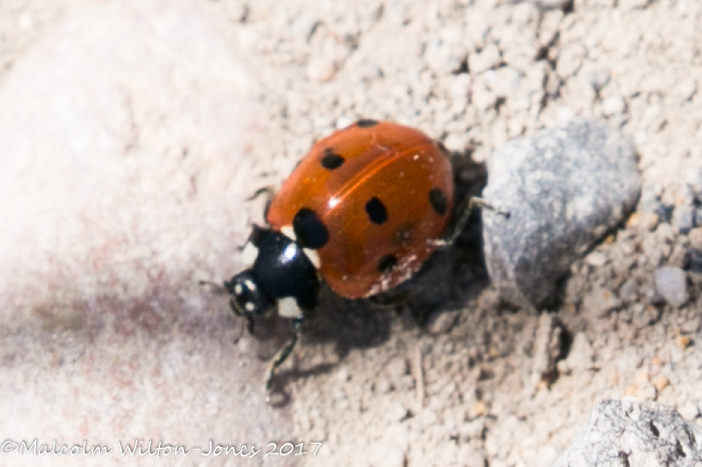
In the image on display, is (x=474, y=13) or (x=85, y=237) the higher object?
(x=474, y=13)

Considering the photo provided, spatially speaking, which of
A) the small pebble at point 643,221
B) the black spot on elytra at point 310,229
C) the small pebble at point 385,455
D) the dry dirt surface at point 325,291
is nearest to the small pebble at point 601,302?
the dry dirt surface at point 325,291

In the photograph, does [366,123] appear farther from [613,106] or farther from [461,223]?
[613,106]

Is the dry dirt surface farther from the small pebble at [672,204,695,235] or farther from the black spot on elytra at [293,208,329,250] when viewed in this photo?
the black spot on elytra at [293,208,329,250]

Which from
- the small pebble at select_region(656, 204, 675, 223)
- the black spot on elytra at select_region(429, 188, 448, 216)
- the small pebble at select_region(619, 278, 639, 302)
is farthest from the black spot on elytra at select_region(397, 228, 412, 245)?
the small pebble at select_region(656, 204, 675, 223)

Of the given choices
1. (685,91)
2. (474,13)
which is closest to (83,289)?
(474,13)

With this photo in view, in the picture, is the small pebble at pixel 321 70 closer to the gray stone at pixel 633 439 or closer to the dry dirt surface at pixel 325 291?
the dry dirt surface at pixel 325 291

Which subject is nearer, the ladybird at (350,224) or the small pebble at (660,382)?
the small pebble at (660,382)

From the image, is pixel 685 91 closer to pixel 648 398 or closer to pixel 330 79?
pixel 648 398

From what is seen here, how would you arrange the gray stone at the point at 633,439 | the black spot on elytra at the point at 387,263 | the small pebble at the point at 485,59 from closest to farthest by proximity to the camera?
the gray stone at the point at 633,439, the black spot on elytra at the point at 387,263, the small pebble at the point at 485,59
